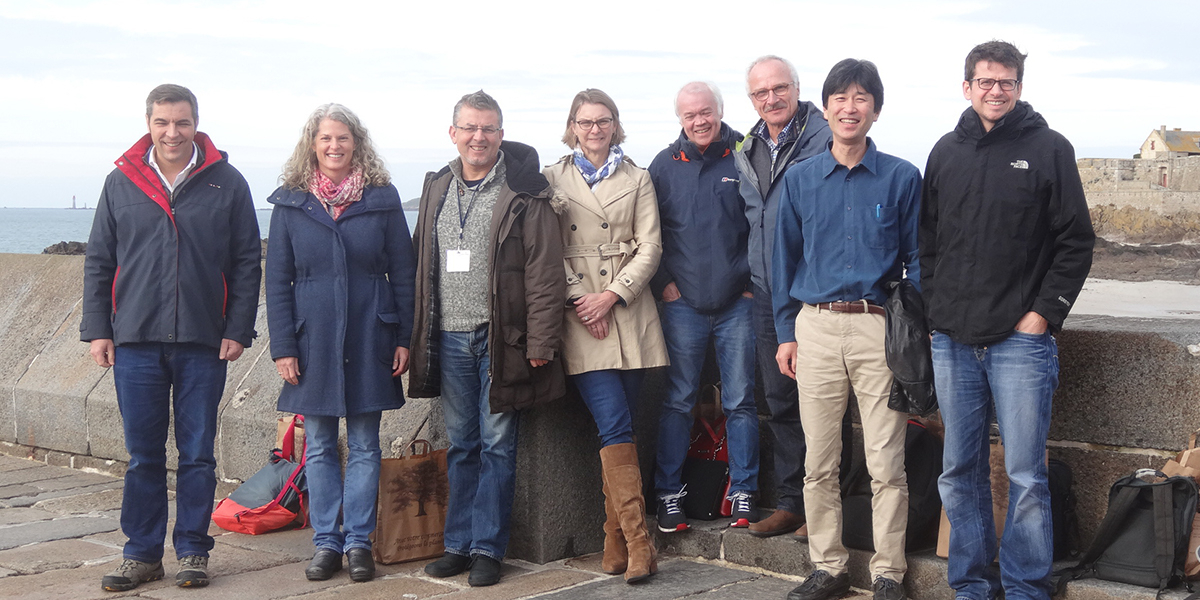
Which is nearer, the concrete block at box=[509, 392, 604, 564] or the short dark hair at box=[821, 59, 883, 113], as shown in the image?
the short dark hair at box=[821, 59, 883, 113]

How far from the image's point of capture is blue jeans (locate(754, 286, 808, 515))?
4.19 meters

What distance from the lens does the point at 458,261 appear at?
4.19 m

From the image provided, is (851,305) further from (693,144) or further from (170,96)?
(170,96)

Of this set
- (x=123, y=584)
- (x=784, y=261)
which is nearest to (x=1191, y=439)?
(x=784, y=261)

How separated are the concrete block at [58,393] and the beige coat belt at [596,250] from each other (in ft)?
12.5

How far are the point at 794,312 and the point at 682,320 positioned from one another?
57cm

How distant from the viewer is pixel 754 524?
429 centimetres

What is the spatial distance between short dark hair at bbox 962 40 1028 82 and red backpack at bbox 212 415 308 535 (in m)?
3.21

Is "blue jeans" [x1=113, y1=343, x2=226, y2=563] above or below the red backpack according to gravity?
above

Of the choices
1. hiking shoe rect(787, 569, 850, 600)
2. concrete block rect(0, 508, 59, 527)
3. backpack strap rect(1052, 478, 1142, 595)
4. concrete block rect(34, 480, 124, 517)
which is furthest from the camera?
concrete block rect(34, 480, 124, 517)

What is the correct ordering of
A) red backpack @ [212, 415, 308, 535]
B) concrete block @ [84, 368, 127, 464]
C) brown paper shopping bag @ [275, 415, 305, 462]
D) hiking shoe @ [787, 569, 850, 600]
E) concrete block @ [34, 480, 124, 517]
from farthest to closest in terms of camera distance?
1. concrete block @ [84, 368, 127, 464]
2. concrete block @ [34, 480, 124, 517]
3. brown paper shopping bag @ [275, 415, 305, 462]
4. red backpack @ [212, 415, 308, 535]
5. hiking shoe @ [787, 569, 850, 600]

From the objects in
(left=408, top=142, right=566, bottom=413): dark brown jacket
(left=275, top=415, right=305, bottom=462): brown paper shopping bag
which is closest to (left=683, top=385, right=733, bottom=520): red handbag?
(left=408, top=142, right=566, bottom=413): dark brown jacket

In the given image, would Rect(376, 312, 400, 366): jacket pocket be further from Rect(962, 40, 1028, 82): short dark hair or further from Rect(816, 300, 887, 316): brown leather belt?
Rect(962, 40, 1028, 82): short dark hair

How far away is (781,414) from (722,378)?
0.94 feet
